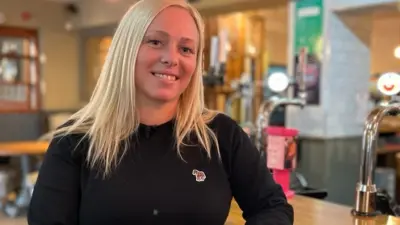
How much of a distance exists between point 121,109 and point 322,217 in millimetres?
824

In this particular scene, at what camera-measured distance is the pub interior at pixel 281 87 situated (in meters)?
1.96

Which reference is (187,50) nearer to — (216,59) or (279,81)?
(279,81)

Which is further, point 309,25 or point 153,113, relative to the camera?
point 309,25

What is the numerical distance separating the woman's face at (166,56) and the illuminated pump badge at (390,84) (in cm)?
85

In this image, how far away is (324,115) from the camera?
361 cm

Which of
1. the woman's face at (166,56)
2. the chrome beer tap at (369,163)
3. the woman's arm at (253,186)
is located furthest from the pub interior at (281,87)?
the woman's face at (166,56)

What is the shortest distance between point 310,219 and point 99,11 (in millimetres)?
5697

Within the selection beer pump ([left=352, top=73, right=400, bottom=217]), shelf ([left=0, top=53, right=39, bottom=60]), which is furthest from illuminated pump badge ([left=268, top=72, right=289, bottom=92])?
shelf ([left=0, top=53, right=39, bottom=60])

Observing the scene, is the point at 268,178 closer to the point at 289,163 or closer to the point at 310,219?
the point at 310,219

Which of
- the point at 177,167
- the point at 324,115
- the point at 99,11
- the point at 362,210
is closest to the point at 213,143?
the point at 177,167

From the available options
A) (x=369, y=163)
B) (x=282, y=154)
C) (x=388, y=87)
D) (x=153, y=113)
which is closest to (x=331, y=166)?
(x=282, y=154)

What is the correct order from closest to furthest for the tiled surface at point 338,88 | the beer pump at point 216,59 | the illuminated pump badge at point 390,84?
the illuminated pump badge at point 390,84 < the beer pump at point 216,59 < the tiled surface at point 338,88

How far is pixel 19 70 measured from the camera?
22.9ft

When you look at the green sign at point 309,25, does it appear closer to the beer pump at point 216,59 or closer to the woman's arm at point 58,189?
the beer pump at point 216,59
